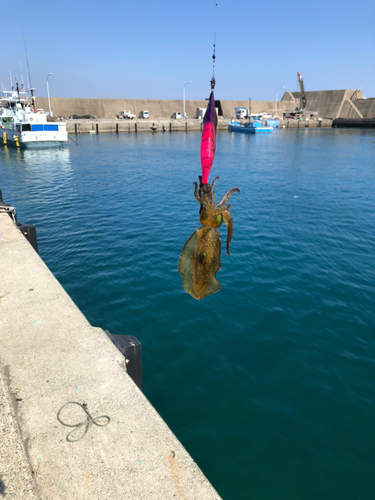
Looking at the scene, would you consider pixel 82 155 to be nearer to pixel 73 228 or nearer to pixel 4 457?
pixel 73 228

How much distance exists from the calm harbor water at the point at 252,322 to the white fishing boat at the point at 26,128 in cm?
2326

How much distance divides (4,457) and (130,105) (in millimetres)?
100562

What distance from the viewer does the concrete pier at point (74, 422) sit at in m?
2.96

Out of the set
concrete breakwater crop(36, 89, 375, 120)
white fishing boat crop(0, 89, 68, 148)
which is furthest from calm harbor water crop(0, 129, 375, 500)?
concrete breakwater crop(36, 89, 375, 120)

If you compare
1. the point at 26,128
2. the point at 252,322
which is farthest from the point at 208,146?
the point at 26,128

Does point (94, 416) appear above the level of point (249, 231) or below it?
above

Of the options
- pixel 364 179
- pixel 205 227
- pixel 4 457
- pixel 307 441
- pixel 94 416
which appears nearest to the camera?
pixel 205 227

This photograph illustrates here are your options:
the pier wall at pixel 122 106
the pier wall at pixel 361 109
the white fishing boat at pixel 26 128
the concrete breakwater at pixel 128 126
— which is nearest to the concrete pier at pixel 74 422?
the white fishing boat at pixel 26 128

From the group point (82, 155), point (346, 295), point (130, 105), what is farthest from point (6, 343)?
point (130, 105)

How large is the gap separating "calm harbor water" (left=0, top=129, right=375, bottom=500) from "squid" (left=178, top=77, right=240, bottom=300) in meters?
3.64

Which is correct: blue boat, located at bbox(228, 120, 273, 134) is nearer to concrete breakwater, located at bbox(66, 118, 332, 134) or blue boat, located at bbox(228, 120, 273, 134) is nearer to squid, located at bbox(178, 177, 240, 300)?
concrete breakwater, located at bbox(66, 118, 332, 134)

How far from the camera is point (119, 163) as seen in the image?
3419cm

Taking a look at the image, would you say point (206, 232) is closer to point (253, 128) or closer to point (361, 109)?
point (253, 128)

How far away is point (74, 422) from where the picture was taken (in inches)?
141
